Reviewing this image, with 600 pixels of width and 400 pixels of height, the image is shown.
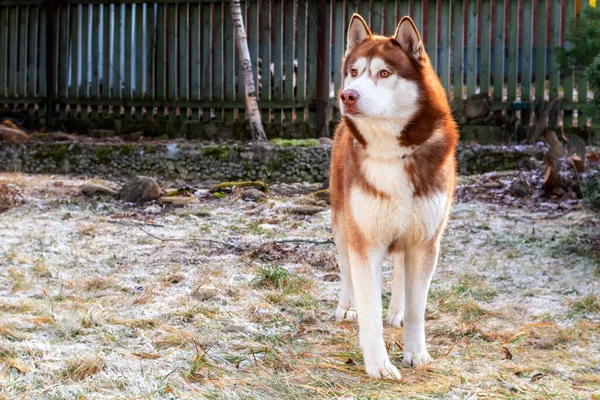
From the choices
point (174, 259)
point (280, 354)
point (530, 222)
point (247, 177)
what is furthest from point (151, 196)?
point (280, 354)

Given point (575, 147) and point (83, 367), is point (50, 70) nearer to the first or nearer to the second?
point (575, 147)

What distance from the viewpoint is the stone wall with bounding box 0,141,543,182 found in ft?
29.5

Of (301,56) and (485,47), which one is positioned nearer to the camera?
(485,47)

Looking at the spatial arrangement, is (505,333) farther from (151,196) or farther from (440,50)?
(440,50)

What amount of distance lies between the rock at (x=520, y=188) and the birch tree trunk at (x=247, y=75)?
3577 mm

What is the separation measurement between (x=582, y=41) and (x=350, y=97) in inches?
277

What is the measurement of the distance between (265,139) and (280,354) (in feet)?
21.9

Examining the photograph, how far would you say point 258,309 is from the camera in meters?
4.32

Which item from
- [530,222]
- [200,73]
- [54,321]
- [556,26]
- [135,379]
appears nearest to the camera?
[135,379]

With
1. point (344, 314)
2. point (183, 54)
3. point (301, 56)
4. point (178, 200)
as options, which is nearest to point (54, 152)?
point (183, 54)

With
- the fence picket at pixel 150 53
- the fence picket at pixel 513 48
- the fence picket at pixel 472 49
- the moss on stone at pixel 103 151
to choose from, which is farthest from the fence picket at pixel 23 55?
the fence picket at pixel 513 48

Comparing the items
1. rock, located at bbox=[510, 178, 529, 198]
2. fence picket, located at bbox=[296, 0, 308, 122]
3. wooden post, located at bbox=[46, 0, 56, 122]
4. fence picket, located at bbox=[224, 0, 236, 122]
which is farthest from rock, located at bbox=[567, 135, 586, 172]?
wooden post, located at bbox=[46, 0, 56, 122]

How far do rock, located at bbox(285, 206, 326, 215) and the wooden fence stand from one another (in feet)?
10.7

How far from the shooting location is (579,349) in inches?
147
